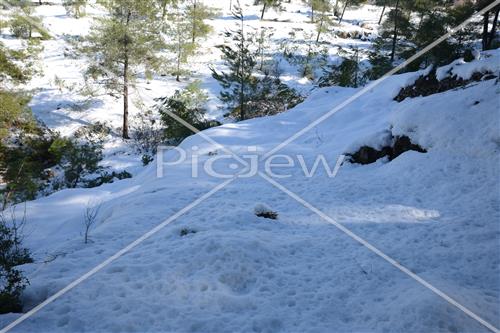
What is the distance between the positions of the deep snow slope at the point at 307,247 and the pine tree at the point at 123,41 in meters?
11.3

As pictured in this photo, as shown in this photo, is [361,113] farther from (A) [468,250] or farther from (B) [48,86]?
(B) [48,86]

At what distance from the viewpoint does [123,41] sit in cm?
1731

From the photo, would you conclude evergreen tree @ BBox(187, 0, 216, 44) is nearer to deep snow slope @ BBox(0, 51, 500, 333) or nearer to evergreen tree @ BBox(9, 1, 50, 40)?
evergreen tree @ BBox(9, 1, 50, 40)

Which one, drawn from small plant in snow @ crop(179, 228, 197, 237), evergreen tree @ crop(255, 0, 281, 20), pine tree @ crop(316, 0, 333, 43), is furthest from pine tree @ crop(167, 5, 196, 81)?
small plant in snow @ crop(179, 228, 197, 237)

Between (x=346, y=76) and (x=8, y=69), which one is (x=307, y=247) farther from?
(x=346, y=76)

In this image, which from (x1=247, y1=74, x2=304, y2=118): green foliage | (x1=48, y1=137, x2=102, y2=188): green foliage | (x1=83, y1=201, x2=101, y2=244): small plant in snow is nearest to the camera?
(x1=83, y1=201, x2=101, y2=244): small plant in snow

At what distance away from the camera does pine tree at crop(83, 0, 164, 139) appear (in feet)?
55.9

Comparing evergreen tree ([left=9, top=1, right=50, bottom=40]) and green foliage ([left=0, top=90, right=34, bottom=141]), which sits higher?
evergreen tree ([left=9, top=1, right=50, bottom=40])

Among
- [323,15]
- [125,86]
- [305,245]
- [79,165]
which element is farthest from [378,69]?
[305,245]

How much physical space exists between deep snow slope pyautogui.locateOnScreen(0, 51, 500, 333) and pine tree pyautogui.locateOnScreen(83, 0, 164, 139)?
1126 centimetres

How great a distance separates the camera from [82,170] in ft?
43.6

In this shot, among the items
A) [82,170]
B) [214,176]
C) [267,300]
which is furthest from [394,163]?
[82,170]

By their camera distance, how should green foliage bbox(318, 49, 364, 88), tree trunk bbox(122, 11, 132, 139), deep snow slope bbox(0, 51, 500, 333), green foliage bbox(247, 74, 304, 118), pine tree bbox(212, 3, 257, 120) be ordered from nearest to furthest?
deep snow slope bbox(0, 51, 500, 333) → pine tree bbox(212, 3, 257, 120) → green foliage bbox(247, 74, 304, 118) → tree trunk bbox(122, 11, 132, 139) → green foliage bbox(318, 49, 364, 88)

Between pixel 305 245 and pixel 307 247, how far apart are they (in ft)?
0.18
